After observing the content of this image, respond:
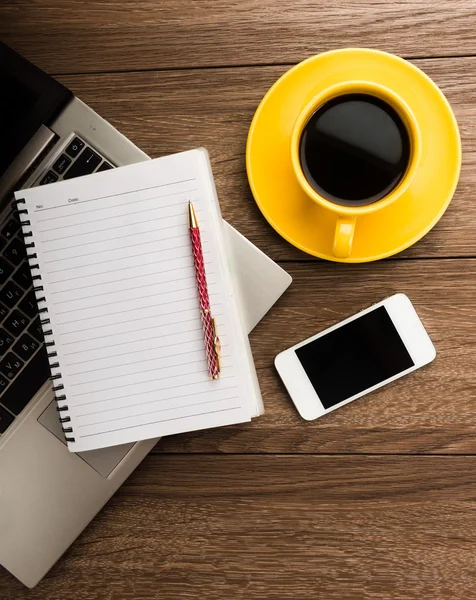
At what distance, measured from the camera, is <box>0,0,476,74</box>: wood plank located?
0.54m

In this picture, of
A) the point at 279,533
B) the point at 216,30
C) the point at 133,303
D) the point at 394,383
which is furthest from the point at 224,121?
the point at 279,533

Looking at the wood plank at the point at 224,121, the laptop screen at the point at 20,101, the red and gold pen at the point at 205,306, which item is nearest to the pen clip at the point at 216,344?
the red and gold pen at the point at 205,306

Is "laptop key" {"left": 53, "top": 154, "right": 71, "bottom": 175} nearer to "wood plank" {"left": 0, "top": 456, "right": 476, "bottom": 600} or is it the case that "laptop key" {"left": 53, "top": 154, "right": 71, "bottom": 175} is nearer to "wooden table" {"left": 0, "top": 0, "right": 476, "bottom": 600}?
"wooden table" {"left": 0, "top": 0, "right": 476, "bottom": 600}

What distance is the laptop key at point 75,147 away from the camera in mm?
521

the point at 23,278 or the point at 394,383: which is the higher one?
the point at 23,278

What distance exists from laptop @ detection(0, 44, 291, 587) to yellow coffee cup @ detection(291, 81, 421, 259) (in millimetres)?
78

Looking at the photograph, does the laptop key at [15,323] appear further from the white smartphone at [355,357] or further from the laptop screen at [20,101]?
the white smartphone at [355,357]

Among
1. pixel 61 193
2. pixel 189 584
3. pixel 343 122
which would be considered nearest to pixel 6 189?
pixel 61 193

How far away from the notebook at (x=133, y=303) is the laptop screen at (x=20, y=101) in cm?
4

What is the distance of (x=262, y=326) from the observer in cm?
57

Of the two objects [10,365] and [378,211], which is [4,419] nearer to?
[10,365]

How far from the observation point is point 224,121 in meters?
0.56

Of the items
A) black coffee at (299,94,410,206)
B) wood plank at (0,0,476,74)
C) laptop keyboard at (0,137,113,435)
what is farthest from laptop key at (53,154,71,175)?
black coffee at (299,94,410,206)

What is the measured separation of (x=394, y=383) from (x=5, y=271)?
37 cm
